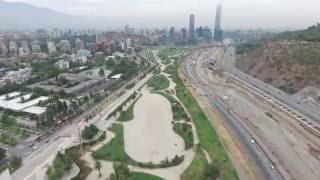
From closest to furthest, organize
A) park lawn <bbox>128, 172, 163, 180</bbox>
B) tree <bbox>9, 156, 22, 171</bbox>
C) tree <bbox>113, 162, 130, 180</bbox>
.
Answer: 1. tree <bbox>113, 162, 130, 180</bbox>
2. park lawn <bbox>128, 172, 163, 180</bbox>
3. tree <bbox>9, 156, 22, 171</bbox>

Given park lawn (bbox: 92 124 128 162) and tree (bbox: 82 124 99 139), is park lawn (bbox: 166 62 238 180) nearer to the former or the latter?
park lawn (bbox: 92 124 128 162)

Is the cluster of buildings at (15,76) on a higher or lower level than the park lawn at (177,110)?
higher

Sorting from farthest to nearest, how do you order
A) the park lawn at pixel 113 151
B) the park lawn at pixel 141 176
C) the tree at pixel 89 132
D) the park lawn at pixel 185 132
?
1. the tree at pixel 89 132
2. the park lawn at pixel 185 132
3. the park lawn at pixel 113 151
4. the park lawn at pixel 141 176

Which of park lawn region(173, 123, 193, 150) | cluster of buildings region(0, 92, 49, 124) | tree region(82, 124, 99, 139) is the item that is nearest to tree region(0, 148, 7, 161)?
tree region(82, 124, 99, 139)

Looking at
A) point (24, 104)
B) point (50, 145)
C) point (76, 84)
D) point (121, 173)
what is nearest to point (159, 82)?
point (76, 84)

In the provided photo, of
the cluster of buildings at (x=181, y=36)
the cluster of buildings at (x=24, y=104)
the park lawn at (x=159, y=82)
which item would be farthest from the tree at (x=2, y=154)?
the cluster of buildings at (x=181, y=36)

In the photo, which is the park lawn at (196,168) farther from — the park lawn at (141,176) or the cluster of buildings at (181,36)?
the cluster of buildings at (181,36)

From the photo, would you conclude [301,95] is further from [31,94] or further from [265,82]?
[31,94]
